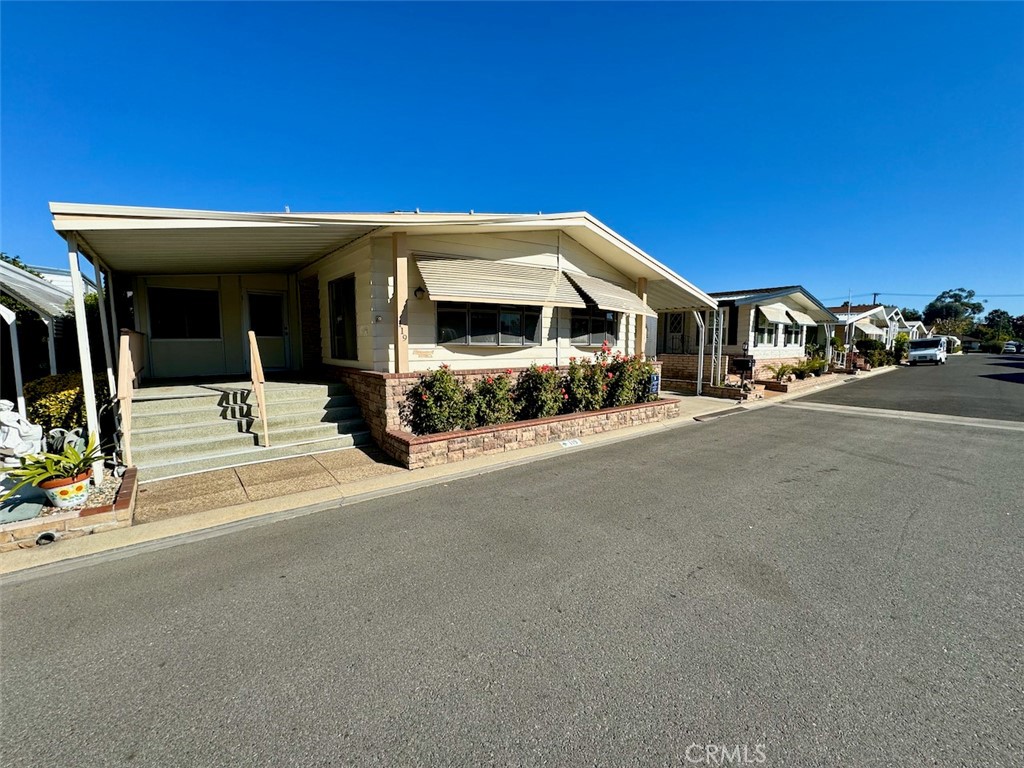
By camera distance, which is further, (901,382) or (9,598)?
(901,382)

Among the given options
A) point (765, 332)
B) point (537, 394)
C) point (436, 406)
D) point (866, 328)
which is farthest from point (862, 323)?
point (436, 406)

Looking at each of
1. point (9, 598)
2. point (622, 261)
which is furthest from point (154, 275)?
point (622, 261)

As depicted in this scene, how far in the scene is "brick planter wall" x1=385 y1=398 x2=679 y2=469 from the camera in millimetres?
6305

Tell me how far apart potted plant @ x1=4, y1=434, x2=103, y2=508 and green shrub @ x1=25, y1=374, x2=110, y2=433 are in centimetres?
186

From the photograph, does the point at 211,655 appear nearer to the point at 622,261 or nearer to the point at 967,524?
the point at 967,524

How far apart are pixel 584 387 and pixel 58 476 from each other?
7654 millimetres

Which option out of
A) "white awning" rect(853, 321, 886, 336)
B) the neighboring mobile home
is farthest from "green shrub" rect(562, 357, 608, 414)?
"white awning" rect(853, 321, 886, 336)

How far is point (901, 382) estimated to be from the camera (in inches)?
739

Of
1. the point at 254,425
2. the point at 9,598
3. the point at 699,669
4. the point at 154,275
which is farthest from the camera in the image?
the point at 154,275

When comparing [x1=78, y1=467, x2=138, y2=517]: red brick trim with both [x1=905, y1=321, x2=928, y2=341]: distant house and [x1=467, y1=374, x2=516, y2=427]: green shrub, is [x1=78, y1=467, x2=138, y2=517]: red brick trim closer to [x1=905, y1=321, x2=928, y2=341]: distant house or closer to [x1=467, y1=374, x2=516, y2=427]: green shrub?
[x1=467, y1=374, x2=516, y2=427]: green shrub

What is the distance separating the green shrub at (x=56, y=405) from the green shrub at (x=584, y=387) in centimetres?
748

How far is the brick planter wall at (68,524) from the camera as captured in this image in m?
3.82

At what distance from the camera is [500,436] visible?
717cm

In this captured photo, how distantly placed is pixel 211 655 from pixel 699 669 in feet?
9.10
